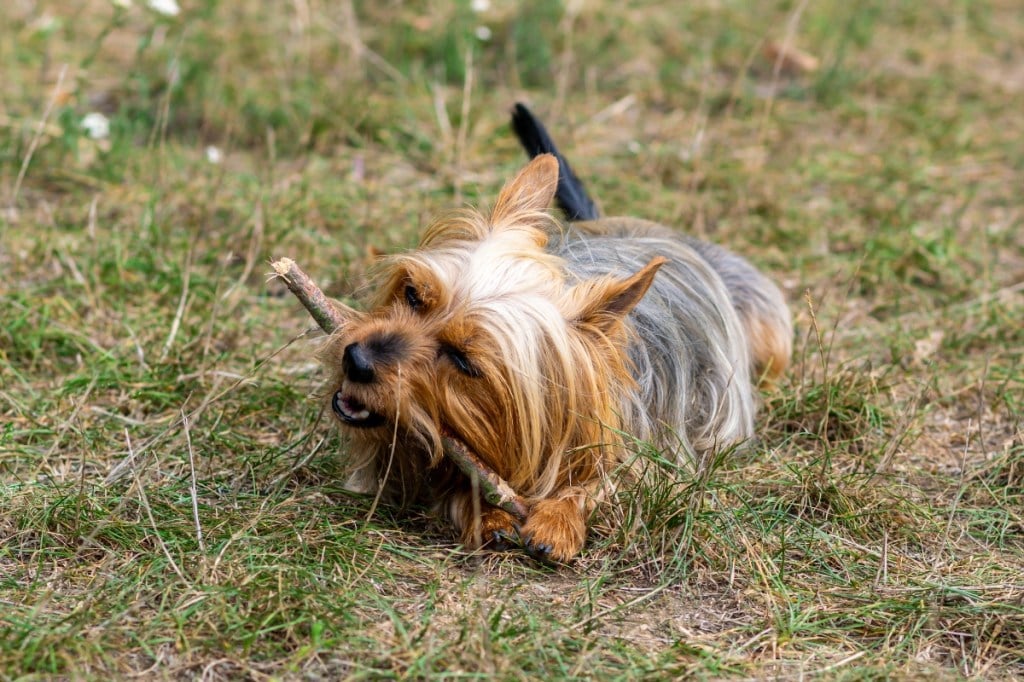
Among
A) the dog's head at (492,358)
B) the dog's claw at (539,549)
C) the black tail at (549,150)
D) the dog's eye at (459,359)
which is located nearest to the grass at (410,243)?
the dog's claw at (539,549)

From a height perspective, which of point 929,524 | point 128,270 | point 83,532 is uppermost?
point 128,270

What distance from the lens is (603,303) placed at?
3646 millimetres

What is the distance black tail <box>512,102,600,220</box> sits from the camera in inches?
199

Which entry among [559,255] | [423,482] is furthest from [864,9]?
[423,482]

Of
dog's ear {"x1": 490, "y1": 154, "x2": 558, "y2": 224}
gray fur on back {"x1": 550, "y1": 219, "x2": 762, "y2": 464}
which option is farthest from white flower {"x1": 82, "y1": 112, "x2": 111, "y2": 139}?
dog's ear {"x1": 490, "y1": 154, "x2": 558, "y2": 224}

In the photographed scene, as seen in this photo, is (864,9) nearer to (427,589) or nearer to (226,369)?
(226,369)

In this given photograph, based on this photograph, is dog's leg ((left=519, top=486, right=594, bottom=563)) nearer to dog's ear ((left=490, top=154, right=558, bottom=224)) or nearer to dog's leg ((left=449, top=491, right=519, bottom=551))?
dog's leg ((left=449, top=491, right=519, bottom=551))

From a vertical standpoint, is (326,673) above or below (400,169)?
below

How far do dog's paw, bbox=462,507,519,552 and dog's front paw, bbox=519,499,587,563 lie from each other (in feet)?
0.19

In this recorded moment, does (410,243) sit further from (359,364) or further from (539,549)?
(539,549)

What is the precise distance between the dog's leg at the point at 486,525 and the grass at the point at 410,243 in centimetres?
7

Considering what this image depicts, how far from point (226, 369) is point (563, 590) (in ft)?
6.28

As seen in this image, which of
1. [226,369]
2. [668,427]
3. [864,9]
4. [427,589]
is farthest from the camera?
[864,9]

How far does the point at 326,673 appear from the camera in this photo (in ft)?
9.85
